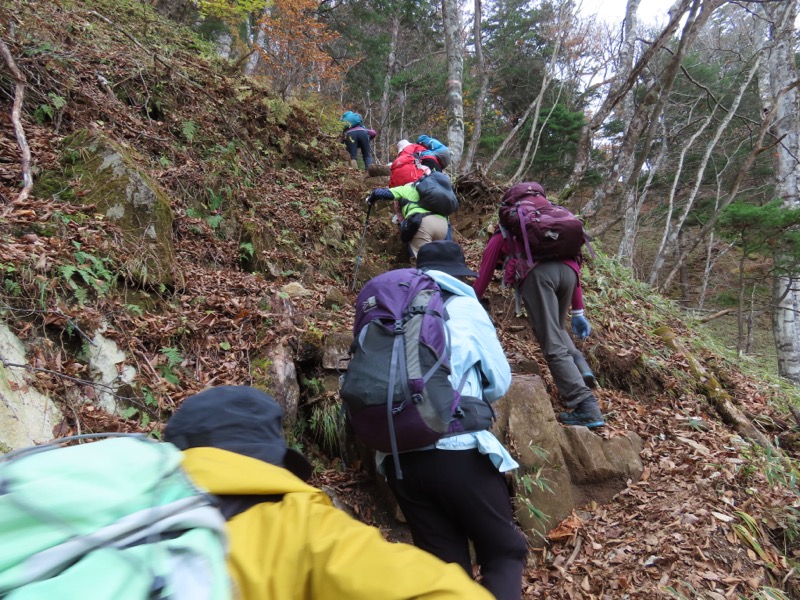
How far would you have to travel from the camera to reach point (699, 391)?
5.58 metres

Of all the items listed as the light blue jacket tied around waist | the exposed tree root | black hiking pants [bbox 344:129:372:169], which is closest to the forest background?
black hiking pants [bbox 344:129:372:169]

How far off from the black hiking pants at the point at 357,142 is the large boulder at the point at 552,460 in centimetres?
876

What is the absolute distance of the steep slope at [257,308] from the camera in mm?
3559

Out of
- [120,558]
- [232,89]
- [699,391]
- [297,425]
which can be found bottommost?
[297,425]

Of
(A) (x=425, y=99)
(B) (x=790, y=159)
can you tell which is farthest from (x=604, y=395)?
(A) (x=425, y=99)

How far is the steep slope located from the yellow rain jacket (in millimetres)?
2873

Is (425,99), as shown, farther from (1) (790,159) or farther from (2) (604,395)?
(2) (604,395)

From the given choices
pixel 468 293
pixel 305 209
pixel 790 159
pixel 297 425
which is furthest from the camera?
pixel 790 159

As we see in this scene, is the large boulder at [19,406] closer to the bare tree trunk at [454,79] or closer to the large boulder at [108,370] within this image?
the large boulder at [108,370]

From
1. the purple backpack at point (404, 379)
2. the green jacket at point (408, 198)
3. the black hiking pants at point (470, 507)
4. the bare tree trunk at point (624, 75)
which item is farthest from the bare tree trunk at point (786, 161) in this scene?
the purple backpack at point (404, 379)

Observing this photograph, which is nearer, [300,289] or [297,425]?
[297,425]

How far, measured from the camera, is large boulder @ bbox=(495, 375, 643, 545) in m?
3.96

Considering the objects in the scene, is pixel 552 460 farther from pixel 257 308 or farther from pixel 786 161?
pixel 786 161

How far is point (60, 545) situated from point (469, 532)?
2115 mm
